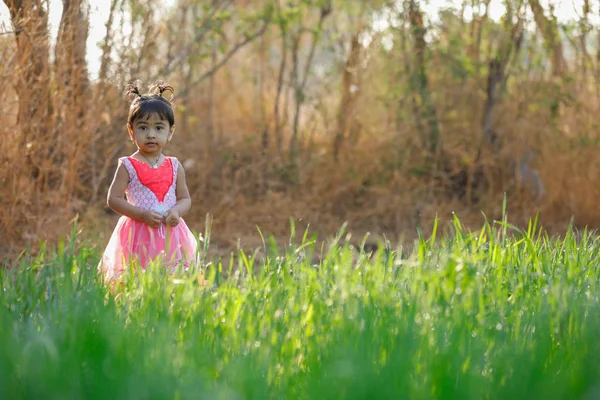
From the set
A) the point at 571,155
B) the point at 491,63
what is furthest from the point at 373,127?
the point at 571,155

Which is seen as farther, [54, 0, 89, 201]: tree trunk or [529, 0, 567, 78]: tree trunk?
[529, 0, 567, 78]: tree trunk

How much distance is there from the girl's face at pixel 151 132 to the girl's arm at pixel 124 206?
15 centimetres

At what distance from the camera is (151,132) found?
13.2 feet

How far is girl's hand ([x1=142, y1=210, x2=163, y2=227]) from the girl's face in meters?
0.33

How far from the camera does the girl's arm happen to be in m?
3.93

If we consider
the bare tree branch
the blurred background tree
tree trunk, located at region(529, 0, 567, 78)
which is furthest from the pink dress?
tree trunk, located at region(529, 0, 567, 78)

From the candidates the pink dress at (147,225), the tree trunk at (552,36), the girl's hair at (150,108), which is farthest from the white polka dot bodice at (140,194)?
the tree trunk at (552,36)

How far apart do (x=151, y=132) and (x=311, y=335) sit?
1.67 m

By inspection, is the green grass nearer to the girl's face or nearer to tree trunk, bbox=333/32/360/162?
the girl's face

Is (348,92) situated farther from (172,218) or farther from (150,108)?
(172,218)

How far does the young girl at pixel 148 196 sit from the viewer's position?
3.96m

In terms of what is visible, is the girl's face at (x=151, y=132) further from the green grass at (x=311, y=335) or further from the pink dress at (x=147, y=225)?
the green grass at (x=311, y=335)

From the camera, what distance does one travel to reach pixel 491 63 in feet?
25.8

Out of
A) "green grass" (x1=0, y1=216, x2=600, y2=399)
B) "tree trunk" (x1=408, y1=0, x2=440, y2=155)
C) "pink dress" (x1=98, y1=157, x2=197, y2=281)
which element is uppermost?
"tree trunk" (x1=408, y1=0, x2=440, y2=155)
